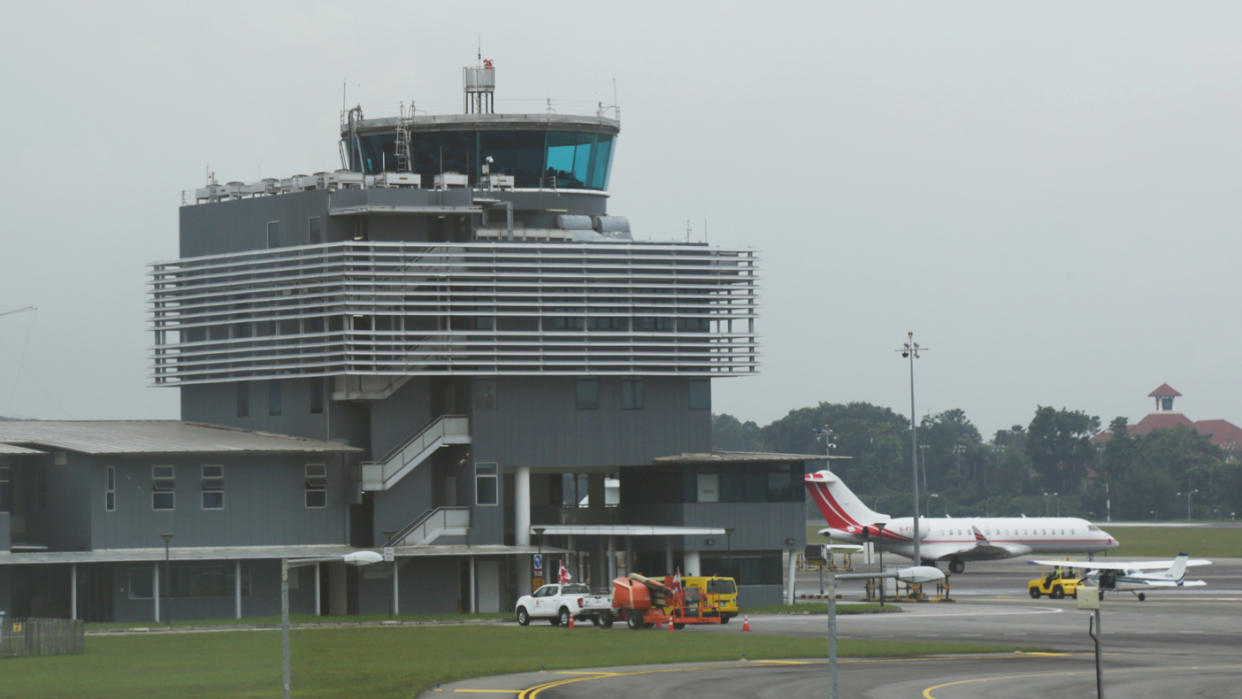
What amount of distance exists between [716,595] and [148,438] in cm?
2801

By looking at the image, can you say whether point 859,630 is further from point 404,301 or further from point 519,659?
point 404,301

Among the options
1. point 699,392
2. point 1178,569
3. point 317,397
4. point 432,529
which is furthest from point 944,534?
point 317,397

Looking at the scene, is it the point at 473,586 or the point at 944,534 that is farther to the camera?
the point at 944,534

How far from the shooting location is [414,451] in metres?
80.5

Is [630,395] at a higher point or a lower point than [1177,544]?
higher

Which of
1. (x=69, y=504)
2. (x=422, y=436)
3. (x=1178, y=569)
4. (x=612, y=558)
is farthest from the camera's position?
(x=1178, y=569)

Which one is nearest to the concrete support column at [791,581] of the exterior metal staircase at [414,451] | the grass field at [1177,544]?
the exterior metal staircase at [414,451]

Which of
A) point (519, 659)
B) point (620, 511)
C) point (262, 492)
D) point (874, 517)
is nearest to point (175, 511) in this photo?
point (262, 492)

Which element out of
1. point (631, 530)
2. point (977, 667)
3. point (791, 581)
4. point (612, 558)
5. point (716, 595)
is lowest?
point (977, 667)

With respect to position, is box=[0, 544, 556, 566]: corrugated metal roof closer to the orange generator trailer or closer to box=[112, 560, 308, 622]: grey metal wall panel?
box=[112, 560, 308, 622]: grey metal wall panel

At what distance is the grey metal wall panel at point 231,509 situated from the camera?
7606 cm

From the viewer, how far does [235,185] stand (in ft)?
287

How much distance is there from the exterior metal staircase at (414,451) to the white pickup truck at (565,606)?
11.7m

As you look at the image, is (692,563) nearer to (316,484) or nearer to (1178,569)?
(316,484)
